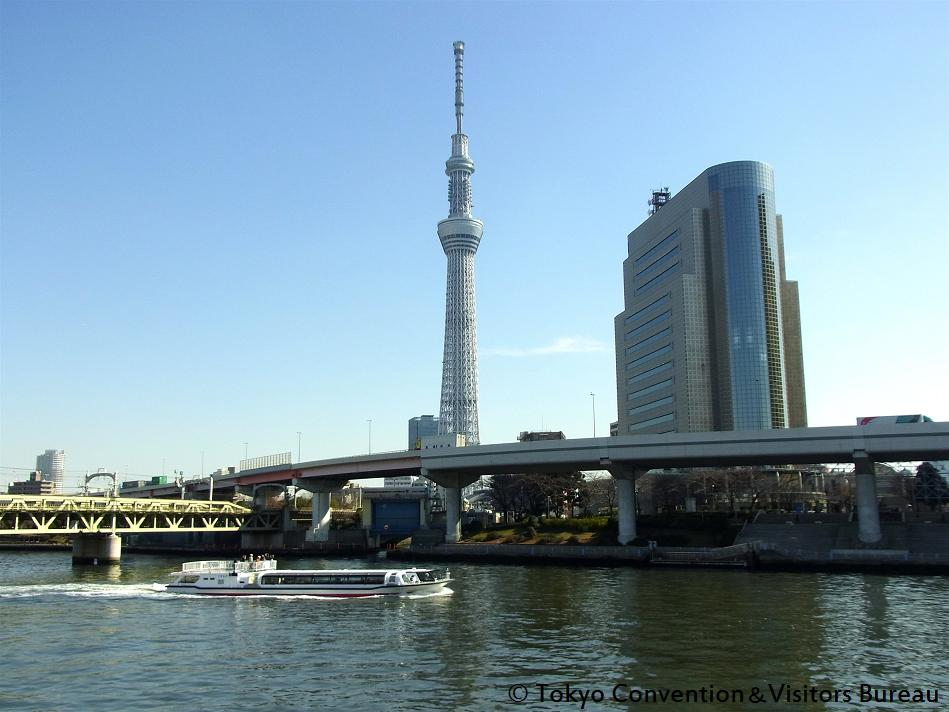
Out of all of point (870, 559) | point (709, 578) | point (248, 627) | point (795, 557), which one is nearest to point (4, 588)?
point (248, 627)

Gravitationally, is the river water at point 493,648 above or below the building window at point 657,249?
below

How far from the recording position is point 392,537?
132 meters

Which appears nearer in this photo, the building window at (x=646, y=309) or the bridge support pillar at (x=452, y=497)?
the bridge support pillar at (x=452, y=497)

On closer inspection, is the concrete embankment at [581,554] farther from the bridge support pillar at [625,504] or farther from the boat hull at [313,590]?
the boat hull at [313,590]

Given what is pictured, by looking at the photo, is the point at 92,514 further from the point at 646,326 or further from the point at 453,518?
the point at 646,326

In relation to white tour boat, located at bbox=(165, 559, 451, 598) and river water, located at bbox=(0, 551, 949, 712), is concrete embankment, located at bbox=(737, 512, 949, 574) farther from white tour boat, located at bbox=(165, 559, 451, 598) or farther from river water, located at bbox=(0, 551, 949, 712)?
white tour boat, located at bbox=(165, 559, 451, 598)

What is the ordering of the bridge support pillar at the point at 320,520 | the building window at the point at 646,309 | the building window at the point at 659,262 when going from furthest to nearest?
the building window at the point at 646,309, the building window at the point at 659,262, the bridge support pillar at the point at 320,520

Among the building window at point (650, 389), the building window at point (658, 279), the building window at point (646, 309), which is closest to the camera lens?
the building window at point (650, 389)

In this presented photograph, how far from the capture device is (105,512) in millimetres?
100000

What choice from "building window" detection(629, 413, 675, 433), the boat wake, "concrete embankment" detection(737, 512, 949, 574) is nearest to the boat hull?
the boat wake

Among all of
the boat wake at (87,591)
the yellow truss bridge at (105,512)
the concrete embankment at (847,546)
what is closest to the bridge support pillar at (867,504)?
the concrete embankment at (847,546)

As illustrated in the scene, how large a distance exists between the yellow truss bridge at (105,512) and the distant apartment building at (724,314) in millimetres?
85894

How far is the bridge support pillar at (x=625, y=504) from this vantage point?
95.7m

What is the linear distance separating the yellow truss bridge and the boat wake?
2147 cm
